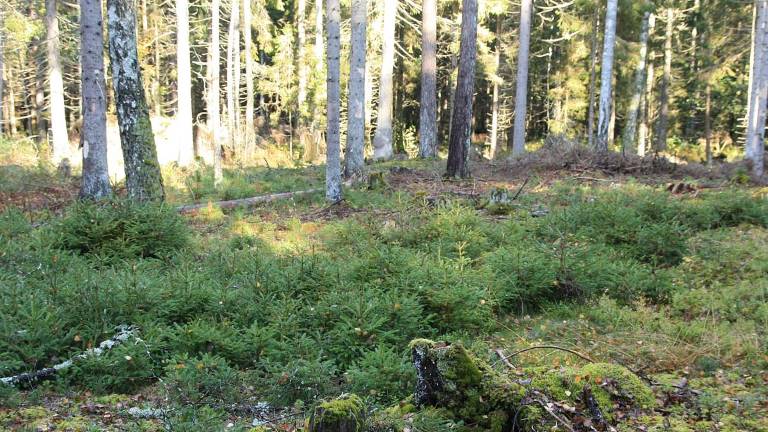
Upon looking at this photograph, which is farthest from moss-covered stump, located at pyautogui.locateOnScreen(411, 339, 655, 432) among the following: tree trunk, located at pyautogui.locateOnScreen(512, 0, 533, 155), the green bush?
tree trunk, located at pyautogui.locateOnScreen(512, 0, 533, 155)

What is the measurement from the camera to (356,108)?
14.4 meters

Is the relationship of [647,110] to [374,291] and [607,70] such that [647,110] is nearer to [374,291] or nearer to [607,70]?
[607,70]

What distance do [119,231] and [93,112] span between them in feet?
14.9

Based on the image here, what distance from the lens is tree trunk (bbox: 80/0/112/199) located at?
435 inches

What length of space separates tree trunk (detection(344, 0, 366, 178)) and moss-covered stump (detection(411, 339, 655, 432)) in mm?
11084

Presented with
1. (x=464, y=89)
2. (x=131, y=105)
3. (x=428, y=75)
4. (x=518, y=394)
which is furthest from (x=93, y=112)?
(x=428, y=75)

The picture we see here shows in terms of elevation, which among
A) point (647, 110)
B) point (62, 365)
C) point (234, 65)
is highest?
point (234, 65)

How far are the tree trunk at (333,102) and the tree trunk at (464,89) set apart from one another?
347 centimetres

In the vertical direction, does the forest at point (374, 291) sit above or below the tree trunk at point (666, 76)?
below

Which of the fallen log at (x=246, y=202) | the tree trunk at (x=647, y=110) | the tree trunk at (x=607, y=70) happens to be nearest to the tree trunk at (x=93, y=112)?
the fallen log at (x=246, y=202)

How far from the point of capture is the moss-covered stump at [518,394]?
3564 mm

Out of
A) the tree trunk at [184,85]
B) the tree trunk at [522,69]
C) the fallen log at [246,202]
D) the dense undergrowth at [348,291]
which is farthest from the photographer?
the tree trunk at [522,69]

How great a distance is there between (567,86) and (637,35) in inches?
164

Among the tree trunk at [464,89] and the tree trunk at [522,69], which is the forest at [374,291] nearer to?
the tree trunk at [464,89]
